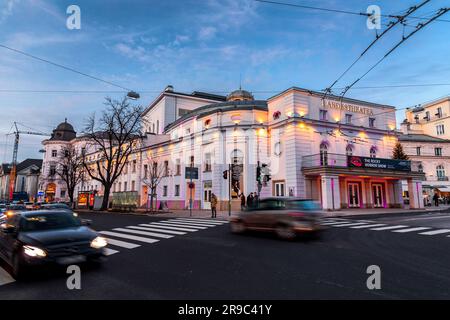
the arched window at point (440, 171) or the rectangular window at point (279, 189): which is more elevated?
the arched window at point (440, 171)

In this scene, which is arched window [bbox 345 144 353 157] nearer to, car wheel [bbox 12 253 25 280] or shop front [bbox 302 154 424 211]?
shop front [bbox 302 154 424 211]

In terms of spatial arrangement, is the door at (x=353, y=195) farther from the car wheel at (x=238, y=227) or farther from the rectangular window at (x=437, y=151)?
the rectangular window at (x=437, y=151)

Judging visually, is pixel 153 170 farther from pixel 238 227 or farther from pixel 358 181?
pixel 238 227

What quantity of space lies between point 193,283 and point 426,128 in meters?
75.6

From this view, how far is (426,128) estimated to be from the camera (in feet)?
212

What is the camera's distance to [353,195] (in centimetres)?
3105

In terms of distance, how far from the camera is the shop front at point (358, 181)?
27.0 meters

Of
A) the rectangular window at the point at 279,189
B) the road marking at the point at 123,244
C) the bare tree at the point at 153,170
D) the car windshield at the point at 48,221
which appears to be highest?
the bare tree at the point at 153,170

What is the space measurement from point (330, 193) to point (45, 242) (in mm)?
24877

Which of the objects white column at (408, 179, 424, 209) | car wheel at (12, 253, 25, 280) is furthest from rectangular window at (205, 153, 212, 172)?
car wheel at (12, 253, 25, 280)

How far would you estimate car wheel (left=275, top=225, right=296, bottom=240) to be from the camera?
→ 10.7 meters

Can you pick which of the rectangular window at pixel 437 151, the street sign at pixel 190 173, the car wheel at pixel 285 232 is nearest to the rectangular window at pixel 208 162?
the street sign at pixel 190 173

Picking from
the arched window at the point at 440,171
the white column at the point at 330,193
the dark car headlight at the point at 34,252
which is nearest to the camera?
the dark car headlight at the point at 34,252

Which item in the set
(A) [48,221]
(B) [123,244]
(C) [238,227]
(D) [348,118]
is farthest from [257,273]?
(D) [348,118]
